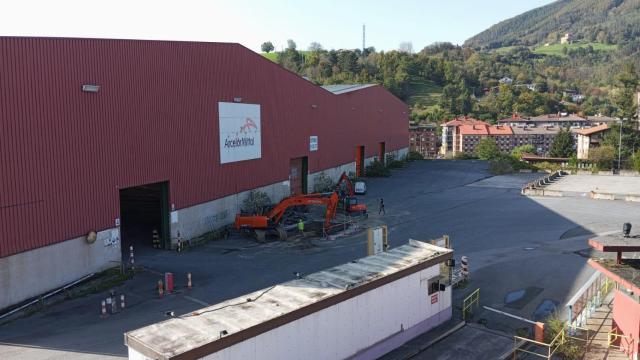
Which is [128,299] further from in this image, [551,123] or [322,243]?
[551,123]

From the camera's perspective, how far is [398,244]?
28719 millimetres

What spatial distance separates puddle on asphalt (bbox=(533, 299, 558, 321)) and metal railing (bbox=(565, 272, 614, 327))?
502 mm

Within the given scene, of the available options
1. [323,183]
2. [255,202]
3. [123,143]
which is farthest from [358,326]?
[323,183]

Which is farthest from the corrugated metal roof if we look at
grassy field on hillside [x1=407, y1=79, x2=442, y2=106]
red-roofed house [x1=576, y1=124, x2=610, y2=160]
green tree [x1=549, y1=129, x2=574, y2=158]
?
grassy field on hillside [x1=407, y1=79, x2=442, y2=106]

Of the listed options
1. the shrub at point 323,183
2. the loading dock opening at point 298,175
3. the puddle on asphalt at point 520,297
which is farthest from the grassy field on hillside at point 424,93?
the puddle on asphalt at point 520,297

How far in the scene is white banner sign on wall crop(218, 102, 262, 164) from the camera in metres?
31.3

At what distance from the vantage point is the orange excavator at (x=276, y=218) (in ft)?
97.4

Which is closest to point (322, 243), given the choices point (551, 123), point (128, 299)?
point (128, 299)

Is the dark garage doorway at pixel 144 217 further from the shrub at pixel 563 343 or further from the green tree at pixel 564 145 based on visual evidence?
the green tree at pixel 564 145

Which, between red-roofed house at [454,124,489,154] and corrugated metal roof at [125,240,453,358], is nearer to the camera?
corrugated metal roof at [125,240,453,358]

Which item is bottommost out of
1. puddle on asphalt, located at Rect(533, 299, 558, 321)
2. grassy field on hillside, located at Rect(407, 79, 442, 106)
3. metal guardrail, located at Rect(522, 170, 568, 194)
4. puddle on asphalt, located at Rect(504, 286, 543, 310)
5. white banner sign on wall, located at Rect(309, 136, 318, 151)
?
puddle on asphalt, located at Rect(533, 299, 558, 321)

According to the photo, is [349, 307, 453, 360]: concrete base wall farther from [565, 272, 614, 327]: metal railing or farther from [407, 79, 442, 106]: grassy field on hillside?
[407, 79, 442, 106]: grassy field on hillside

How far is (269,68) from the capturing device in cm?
3628

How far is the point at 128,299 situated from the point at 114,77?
10.2 metres
